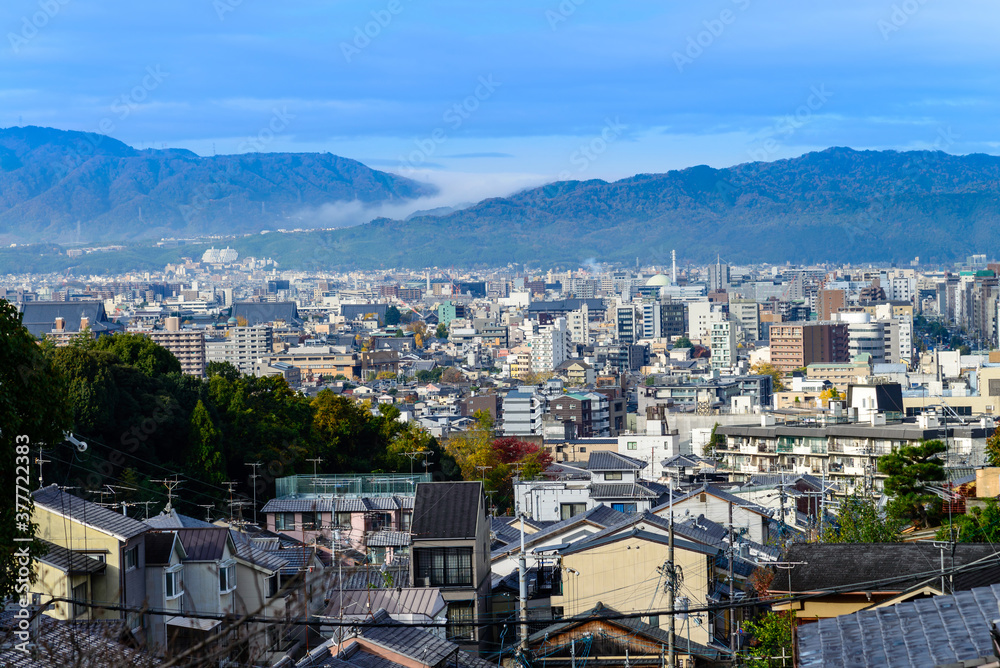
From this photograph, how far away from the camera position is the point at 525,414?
123 feet

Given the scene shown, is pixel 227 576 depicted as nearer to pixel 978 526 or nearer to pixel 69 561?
pixel 69 561

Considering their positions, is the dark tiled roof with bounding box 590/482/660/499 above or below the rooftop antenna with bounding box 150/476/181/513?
below

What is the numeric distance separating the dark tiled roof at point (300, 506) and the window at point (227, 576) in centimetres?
441

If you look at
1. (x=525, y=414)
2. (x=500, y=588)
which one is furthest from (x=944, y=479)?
(x=525, y=414)

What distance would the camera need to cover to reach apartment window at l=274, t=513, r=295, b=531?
12.5m

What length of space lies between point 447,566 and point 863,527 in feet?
12.2

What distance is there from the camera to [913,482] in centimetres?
1209

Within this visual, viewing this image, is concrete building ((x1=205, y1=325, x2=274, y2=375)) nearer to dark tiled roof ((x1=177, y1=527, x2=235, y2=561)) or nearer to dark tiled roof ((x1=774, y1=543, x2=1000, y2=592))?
dark tiled roof ((x1=177, y1=527, x2=235, y2=561))

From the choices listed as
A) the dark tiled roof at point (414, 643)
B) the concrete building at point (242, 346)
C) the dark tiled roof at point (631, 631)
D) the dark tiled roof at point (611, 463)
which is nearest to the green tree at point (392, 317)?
the concrete building at point (242, 346)

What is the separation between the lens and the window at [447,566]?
32.6 ft

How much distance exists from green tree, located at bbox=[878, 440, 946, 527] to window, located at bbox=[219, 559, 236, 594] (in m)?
6.65

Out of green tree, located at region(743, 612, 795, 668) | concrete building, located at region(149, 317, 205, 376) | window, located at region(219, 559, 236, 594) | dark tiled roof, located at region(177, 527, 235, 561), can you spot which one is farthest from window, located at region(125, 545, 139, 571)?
concrete building, located at region(149, 317, 205, 376)

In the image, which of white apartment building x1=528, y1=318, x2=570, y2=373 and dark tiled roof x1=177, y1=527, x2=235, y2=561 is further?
white apartment building x1=528, y1=318, x2=570, y2=373

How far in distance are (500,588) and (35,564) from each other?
5.18m
